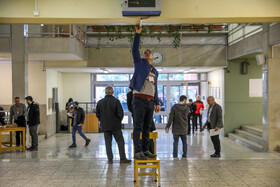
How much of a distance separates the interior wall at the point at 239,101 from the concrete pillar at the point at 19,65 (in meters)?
7.99

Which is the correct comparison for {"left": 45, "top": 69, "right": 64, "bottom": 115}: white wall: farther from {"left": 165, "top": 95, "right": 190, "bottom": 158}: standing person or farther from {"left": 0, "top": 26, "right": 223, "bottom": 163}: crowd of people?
{"left": 165, "top": 95, "right": 190, "bottom": 158}: standing person

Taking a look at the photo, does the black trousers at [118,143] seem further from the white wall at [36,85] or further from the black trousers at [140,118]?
the white wall at [36,85]

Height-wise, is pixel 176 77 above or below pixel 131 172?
above

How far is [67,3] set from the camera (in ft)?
17.9

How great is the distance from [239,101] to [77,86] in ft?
26.5

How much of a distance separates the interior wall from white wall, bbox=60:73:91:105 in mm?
7054

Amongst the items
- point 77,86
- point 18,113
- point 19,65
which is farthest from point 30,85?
point 18,113

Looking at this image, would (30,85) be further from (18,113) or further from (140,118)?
(140,118)

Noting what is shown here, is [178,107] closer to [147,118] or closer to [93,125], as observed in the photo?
[147,118]

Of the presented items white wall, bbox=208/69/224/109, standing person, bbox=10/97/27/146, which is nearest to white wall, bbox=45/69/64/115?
standing person, bbox=10/97/27/146

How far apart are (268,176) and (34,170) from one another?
13.9 feet

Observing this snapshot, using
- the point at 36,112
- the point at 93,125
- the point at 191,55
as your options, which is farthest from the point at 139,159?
the point at 93,125

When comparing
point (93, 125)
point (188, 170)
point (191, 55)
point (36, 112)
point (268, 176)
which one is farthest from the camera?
point (93, 125)

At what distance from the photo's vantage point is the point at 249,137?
11047 millimetres
